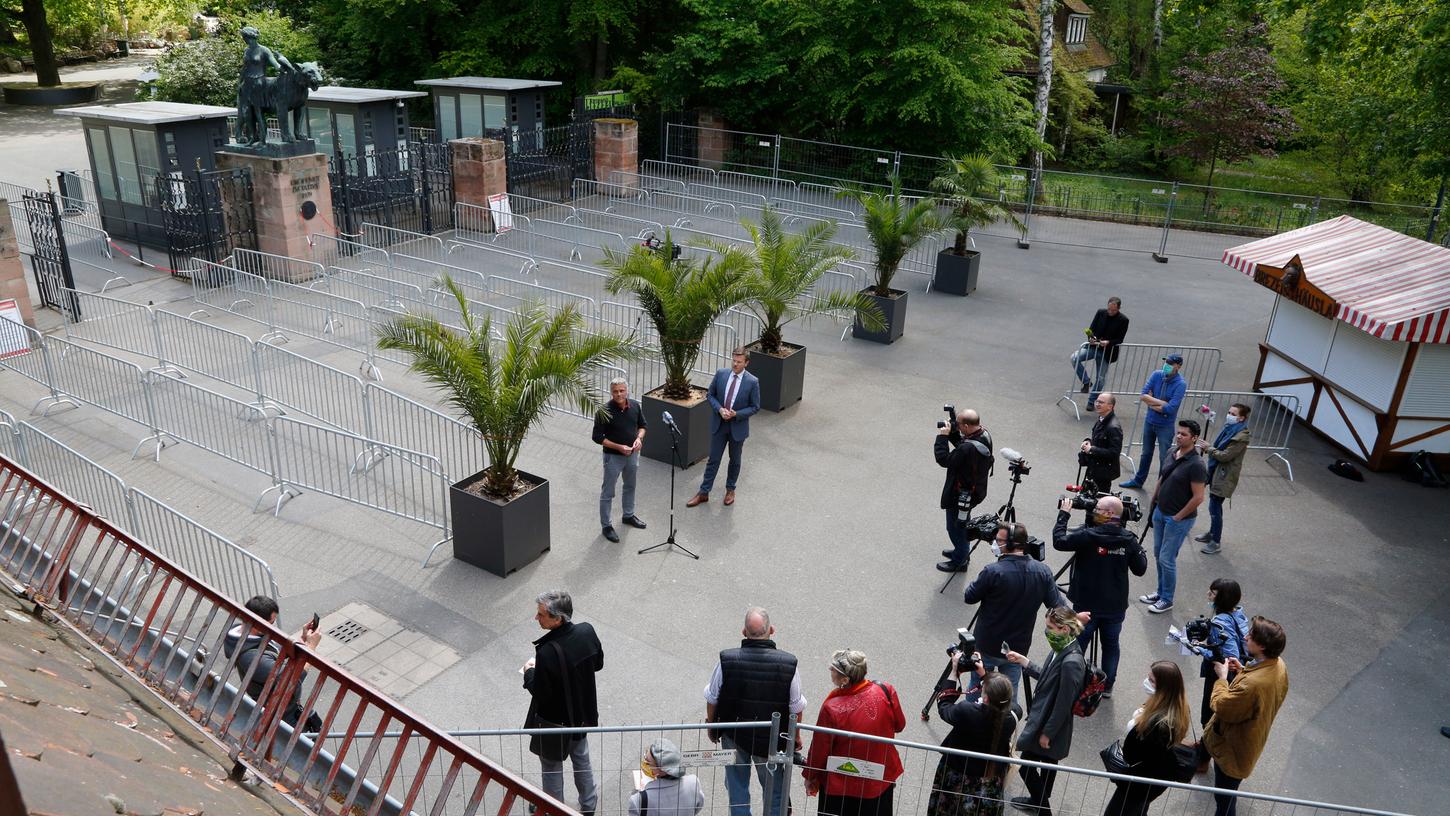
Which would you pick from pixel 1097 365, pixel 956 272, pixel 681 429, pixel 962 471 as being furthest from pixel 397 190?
pixel 962 471

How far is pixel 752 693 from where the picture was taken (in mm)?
6195

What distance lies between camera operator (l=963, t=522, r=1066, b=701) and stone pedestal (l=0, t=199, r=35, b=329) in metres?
13.6

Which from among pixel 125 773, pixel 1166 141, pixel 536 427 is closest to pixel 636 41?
pixel 1166 141

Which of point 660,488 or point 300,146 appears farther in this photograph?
point 300,146

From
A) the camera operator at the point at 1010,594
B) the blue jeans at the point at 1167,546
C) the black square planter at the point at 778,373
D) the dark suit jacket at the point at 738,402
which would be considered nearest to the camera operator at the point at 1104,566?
the camera operator at the point at 1010,594

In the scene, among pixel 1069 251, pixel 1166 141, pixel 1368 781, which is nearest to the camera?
pixel 1368 781

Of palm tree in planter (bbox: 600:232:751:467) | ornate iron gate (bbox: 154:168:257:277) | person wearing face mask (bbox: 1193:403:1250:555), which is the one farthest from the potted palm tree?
ornate iron gate (bbox: 154:168:257:277)

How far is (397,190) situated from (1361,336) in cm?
1802

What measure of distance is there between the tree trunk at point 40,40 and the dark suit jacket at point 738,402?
38.9m

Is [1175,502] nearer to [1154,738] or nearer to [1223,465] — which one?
[1223,465]

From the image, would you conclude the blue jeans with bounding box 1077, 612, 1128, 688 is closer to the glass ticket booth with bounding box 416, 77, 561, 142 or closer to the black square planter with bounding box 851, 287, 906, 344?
the black square planter with bounding box 851, 287, 906, 344

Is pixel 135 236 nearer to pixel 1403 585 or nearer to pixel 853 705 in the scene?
pixel 853 705

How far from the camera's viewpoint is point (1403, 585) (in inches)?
394

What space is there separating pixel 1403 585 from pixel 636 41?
2663 cm
